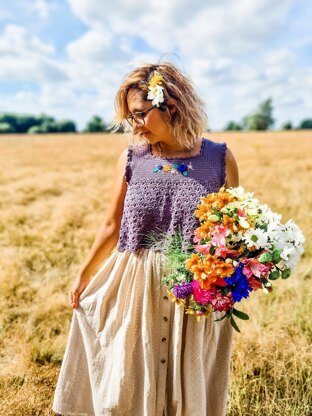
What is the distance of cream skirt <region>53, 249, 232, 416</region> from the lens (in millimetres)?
1979

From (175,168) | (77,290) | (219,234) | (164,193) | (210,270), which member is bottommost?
(77,290)

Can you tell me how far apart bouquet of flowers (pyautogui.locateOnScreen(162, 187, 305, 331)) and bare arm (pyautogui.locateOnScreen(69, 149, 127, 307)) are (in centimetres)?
65

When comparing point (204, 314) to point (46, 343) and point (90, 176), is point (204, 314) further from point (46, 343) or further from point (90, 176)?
point (90, 176)

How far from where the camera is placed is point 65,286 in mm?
4289

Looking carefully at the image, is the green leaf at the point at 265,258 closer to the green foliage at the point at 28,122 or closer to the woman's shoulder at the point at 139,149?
the woman's shoulder at the point at 139,149

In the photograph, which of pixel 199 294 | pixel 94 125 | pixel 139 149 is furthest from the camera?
pixel 94 125

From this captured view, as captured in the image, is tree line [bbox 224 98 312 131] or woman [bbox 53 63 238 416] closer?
woman [bbox 53 63 238 416]

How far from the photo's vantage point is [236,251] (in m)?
1.56

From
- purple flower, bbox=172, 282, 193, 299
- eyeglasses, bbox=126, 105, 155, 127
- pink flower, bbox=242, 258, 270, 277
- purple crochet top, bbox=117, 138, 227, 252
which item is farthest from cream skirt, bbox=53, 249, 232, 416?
eyeglasses, bbox=126, 105, 155, 127

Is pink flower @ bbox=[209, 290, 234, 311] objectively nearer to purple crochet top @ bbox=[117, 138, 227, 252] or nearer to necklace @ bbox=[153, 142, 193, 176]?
purple crochet top @ bbox=[117, 138, 227, 252]

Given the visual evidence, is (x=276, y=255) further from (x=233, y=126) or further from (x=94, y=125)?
(x=233, y=126)

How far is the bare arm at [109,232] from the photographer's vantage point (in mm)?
2156

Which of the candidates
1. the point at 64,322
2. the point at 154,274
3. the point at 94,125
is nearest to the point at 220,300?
the point at 154,274

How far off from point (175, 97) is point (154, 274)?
892 mm
